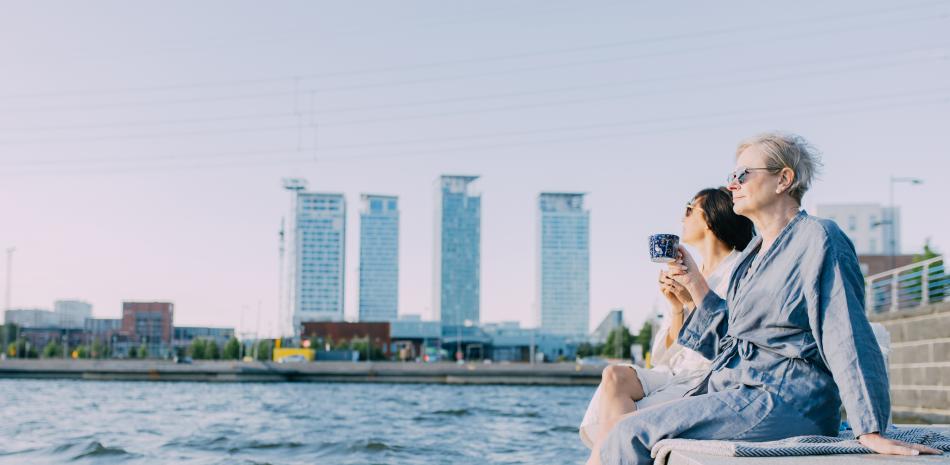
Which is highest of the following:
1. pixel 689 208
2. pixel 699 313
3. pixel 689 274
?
pixel 689 208

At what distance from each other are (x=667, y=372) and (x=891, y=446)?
1322 mm

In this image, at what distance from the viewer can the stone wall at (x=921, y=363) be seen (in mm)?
13289

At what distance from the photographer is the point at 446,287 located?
196 meters

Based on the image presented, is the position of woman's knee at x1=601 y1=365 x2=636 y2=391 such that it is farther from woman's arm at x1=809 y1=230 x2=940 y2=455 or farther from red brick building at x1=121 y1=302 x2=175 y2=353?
red brick building at x1=121 y1=302 x2=175 y2=353

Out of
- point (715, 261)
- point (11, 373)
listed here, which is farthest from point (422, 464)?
point (11, 373)

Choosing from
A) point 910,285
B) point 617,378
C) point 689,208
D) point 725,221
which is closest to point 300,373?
point 910,285

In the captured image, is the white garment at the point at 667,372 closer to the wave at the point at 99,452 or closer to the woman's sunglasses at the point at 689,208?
the woman's sunglasses at the point at 689,208

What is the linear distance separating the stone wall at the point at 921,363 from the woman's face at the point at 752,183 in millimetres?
11323

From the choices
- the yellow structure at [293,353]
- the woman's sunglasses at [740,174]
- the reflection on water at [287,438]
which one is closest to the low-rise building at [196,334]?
the yellow structure at [293,353]

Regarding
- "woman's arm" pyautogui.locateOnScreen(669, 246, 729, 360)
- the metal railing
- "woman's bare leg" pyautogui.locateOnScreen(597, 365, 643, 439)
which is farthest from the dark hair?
the metal railing

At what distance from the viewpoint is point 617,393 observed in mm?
3361

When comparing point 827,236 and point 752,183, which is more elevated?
point 752,183

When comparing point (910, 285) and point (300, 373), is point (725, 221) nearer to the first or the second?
point (910, 285)

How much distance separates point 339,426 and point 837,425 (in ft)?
34.2
